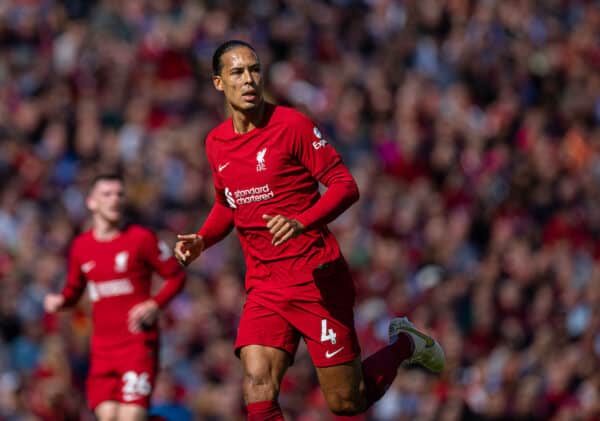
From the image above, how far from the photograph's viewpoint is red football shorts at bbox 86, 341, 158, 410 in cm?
1028

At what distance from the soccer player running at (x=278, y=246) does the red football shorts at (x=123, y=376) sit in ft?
6.80

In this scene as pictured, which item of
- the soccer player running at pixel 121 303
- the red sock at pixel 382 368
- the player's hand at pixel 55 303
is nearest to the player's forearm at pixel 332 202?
the red sock at pixel 382 368

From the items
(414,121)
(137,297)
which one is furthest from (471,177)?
(137,297)

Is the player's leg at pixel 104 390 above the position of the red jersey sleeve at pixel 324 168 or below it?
below

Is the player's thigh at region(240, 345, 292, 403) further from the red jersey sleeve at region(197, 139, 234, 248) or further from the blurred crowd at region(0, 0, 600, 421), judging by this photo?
the blurred crowd at region(0, 0, 600, 421)

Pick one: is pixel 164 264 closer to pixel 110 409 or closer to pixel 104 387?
pixel 104 387

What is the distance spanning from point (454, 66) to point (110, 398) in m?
11.2

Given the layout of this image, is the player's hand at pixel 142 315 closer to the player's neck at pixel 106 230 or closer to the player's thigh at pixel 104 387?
the player's thigh at pixel 104 387

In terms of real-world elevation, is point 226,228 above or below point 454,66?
below

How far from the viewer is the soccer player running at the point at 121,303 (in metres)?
10.3

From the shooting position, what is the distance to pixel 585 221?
736 inches

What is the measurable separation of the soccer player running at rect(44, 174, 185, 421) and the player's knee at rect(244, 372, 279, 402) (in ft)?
7.50

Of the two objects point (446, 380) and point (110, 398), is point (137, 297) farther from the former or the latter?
point (446, 380)

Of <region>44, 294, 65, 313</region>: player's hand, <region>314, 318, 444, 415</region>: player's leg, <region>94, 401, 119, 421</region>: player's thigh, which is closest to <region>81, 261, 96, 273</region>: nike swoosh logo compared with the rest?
<region>44, 294, 65, 313</region>: player's hand
